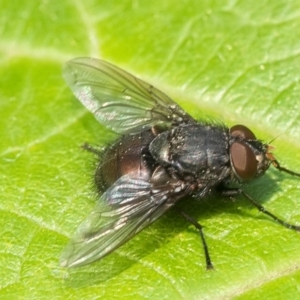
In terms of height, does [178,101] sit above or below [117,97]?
above

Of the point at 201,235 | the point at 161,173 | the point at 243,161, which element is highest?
the point at 243,161

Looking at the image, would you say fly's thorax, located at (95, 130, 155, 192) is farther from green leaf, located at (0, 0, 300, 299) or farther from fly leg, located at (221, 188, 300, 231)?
fly leg, located at (221, 188, 300, 231)

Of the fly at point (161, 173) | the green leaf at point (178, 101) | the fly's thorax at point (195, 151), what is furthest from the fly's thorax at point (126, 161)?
the green leaf at point (178, 101)

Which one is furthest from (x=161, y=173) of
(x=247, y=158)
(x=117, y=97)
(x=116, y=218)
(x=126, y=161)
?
(x=117, y=97)

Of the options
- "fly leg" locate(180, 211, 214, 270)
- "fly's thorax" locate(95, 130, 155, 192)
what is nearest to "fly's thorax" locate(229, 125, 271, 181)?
"fly leg" locate(180, 211, 214, 270)

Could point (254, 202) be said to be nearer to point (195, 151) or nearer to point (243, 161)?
point (243, 161)

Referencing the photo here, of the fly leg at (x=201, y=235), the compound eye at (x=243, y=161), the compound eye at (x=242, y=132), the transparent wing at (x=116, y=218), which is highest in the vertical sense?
the compound eye at (x=242, y=132)

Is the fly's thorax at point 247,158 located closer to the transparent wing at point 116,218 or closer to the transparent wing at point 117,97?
the transparent wing at point 116,218
